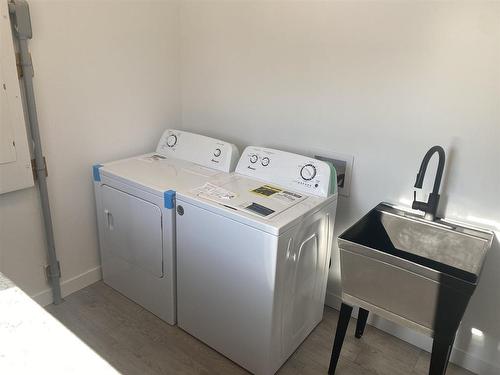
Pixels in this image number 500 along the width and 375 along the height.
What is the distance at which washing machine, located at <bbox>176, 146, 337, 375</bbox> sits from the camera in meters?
1.64

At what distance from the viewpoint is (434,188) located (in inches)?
67.8

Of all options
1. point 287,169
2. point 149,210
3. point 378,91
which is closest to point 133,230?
point 149,210

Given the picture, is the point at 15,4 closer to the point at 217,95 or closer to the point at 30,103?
the point at 30,103

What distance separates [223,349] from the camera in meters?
1.92

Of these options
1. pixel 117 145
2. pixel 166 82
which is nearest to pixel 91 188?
pixel 117 145

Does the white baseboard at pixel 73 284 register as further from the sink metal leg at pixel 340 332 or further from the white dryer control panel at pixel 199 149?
the sink metal leg at pixel 340 332

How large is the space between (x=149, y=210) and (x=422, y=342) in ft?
5.20

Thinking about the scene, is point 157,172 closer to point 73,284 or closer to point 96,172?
point 96,172

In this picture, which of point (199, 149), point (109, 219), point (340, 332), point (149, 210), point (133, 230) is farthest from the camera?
point (199, 149)

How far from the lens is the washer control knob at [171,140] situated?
2464mm

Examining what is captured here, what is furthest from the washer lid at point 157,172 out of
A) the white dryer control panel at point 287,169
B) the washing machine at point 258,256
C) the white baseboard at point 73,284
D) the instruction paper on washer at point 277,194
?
the white baseboard at point 73,284

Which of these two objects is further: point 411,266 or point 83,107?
point 83,107

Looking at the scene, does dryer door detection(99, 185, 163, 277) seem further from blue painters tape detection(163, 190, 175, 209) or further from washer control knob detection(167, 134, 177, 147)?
washer control knob detection(167, 134, 177, 147)

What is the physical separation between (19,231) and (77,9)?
47.1 inches
